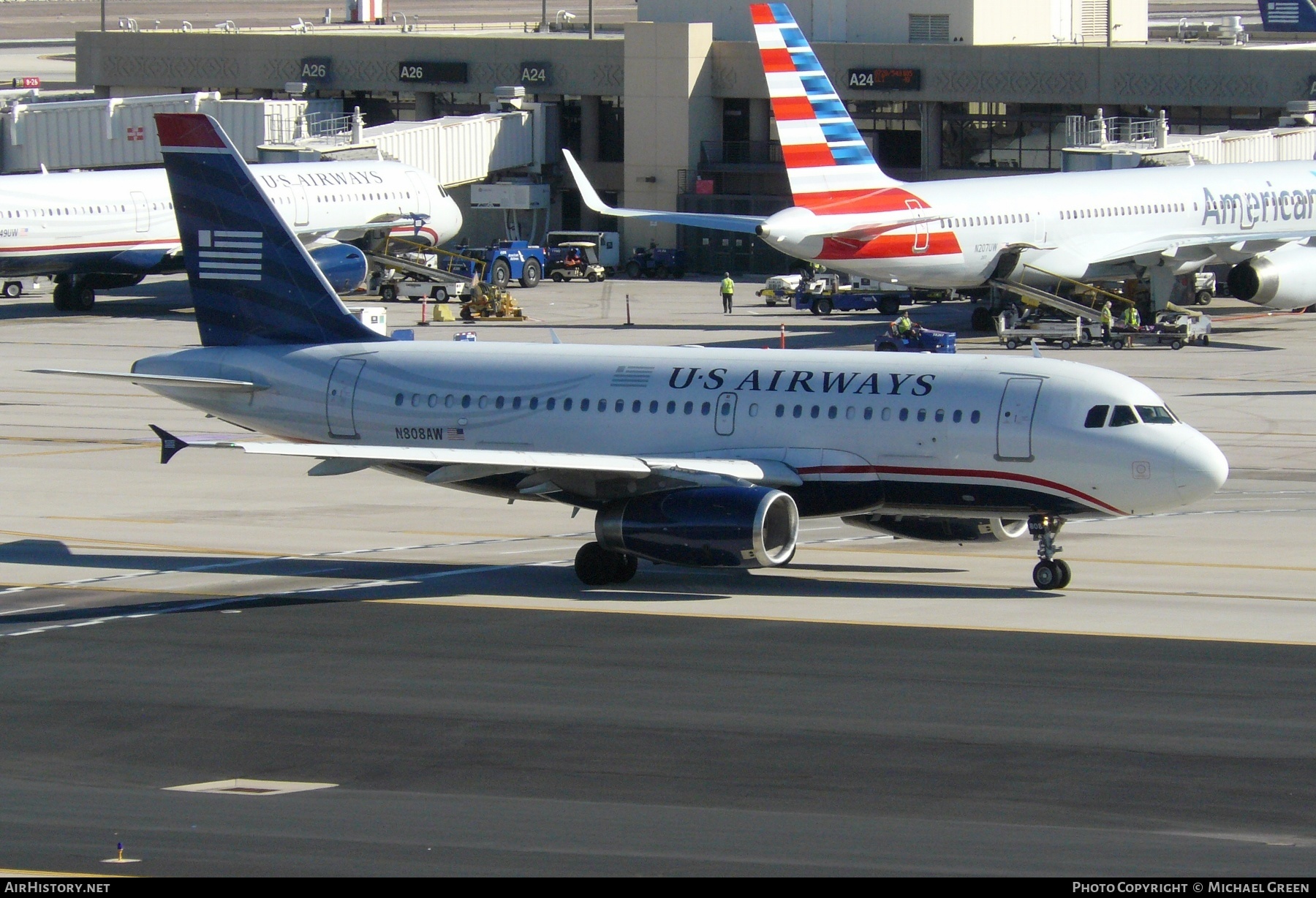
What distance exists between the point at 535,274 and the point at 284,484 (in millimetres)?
50477

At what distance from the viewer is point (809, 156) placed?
67438mm

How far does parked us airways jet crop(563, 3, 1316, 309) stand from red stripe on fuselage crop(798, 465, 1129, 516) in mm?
34037

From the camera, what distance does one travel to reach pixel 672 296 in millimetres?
88375

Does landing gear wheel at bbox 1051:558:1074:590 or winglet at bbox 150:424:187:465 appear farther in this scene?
landing gear wheel at bbox 1051:558:1074:590

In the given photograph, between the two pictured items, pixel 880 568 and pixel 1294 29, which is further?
pixel 1294 29

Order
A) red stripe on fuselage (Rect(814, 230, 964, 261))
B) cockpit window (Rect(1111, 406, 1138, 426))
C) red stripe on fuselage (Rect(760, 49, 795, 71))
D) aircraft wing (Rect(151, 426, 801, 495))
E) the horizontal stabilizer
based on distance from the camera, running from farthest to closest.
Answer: red stripe on fuselage (Rect(760, 49, 795, 71))
red stripe on fuselage (Rect(814, 230, 964, 261))
the horizontal stabilizer
aircraft wing (Rect(151, 426, 801, 495))
cockpit window (Rect(1111, 406, 1138, 426))

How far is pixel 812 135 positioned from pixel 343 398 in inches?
1391

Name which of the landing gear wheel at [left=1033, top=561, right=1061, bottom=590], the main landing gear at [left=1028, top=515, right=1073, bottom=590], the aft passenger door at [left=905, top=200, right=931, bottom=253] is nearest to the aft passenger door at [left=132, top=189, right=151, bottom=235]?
the aft passenger door at [left=905, top=200, right=931, bottom=253]

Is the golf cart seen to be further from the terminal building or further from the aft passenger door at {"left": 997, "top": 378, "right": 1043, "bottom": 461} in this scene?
the aft passenger door at {"left": 997, "top": 378, "right": 1043, "bottom": 461}

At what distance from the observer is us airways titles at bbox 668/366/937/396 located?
3173cm

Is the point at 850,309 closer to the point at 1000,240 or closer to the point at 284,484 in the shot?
the point at 1000,240

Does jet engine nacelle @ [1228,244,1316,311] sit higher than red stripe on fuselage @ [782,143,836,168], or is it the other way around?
red stripe on fuselage @ [782,143,836,168]

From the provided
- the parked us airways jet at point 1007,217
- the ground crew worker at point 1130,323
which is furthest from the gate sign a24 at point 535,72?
the ground crew worker at point 1130,323
